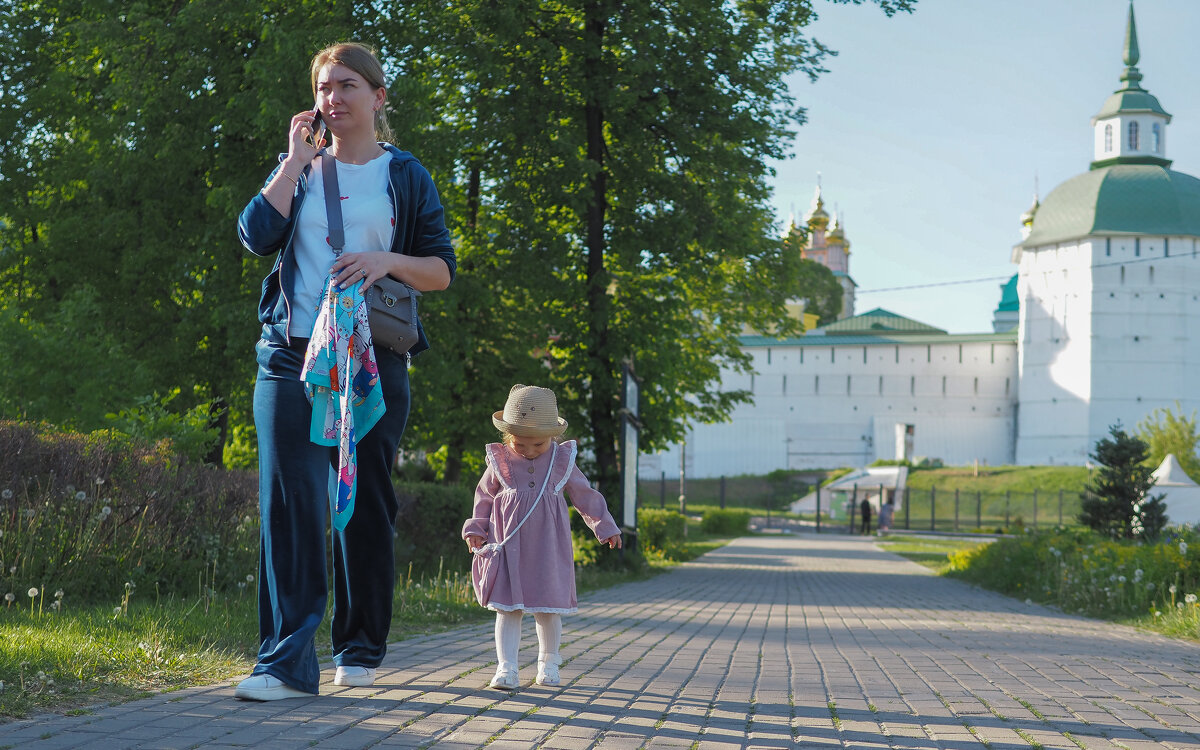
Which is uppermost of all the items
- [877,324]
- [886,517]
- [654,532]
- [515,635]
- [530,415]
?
[877,324]

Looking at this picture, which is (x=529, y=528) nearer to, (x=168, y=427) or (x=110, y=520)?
(x=110, y=520)

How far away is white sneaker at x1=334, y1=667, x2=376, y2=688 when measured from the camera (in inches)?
179

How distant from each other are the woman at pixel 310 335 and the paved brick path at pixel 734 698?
1.02 ft

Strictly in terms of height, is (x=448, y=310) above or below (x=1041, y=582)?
above

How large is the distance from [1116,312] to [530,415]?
265 feet

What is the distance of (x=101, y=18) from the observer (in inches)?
723

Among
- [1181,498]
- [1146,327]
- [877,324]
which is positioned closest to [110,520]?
[1181,498]

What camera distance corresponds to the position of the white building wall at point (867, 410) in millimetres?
84812

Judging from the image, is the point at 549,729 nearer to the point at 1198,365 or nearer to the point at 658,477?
the point at 658,477

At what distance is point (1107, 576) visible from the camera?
11.9 m

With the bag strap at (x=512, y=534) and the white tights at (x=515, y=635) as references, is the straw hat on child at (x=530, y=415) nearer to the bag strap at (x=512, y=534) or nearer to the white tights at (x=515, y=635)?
the bag strap at (x=512, y=534)

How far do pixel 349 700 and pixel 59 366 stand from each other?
8709 millimetres

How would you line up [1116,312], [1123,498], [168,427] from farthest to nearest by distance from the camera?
[1116,312] < [1123,498] < [168,427]

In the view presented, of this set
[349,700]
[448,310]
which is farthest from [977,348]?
[349,700]
